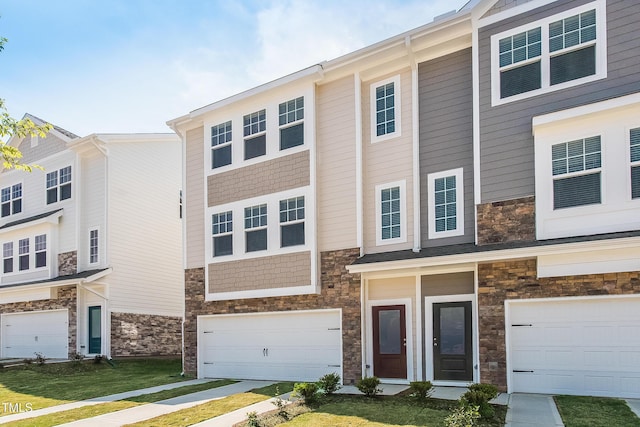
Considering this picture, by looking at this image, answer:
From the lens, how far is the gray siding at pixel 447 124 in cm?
1284

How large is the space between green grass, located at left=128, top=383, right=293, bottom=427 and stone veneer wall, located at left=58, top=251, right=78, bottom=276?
12.1 m

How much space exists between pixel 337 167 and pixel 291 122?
2043 mm

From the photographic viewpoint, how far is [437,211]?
1320cm

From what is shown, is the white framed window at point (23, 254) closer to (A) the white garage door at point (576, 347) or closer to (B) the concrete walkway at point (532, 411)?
(A) the white garage door at point (576, 347)

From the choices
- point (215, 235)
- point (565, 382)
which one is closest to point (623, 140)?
point (565, 382)

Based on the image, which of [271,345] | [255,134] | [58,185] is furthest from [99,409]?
[58,185]

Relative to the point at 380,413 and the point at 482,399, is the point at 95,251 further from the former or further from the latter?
the point at 482,399

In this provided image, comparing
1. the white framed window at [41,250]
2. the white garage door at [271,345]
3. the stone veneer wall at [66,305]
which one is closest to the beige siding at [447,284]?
the white garage door at [271,345]

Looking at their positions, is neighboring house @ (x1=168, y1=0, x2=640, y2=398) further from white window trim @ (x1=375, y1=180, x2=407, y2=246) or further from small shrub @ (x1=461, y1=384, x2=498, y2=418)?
small shrub @ (x1=461, y1=384, x2=498, y2=418)

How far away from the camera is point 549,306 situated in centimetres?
1130

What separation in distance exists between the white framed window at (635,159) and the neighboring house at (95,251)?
1658 centimetres

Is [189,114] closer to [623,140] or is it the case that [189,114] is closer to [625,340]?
[623,140]

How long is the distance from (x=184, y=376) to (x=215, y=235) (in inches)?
174

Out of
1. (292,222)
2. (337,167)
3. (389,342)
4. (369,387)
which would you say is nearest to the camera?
(369,387)
